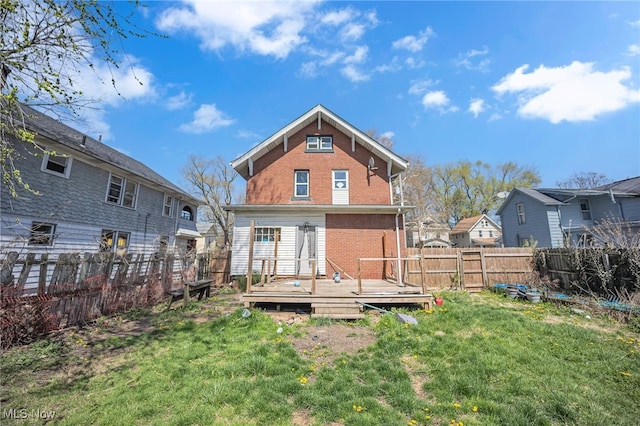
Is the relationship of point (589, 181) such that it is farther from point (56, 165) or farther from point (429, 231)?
point (56, 165)

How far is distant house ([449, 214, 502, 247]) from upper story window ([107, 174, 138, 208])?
36.6 metres

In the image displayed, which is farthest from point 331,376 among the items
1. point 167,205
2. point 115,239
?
point 167,205

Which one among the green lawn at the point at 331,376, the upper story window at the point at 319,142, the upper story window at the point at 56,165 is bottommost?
the green lawn at the point at 331,376

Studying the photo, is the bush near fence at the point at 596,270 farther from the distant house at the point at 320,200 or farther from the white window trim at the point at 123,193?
the white window trim at the point at 123,193

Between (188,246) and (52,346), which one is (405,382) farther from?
(188,246)

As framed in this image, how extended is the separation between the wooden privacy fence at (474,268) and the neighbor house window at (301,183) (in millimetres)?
6332

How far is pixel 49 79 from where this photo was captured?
450 centimetres

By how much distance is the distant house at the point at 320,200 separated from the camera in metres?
12.4

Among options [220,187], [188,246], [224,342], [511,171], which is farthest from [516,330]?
[511,171]

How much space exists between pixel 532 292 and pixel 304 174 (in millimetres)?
11114

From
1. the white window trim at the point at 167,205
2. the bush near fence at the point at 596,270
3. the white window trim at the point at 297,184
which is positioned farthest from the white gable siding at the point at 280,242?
the bush near fence at the point at 596,270

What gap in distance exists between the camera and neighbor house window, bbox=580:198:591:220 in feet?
A: 64.0

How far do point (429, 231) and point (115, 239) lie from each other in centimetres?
3633

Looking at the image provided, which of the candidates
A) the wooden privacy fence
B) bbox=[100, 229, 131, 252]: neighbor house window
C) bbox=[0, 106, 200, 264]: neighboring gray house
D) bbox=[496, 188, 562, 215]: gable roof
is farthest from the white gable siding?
bbox=[496, 188, 562, 215]: gable roof
